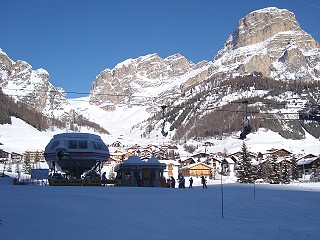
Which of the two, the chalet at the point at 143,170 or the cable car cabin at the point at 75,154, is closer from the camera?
the cable car cabin at the point at 75,154

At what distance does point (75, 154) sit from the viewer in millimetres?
45250

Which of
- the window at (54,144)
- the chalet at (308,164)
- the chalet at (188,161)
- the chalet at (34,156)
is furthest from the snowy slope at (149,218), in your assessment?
the chalet at (188,161)

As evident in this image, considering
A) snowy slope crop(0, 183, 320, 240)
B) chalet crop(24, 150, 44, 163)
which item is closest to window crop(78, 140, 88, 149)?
snowy slope crop(0, 183, 320, 240)

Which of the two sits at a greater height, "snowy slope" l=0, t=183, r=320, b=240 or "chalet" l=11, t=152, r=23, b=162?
"chalet" l=11, t=152, r=23, b=162

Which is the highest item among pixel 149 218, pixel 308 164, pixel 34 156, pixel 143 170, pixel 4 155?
pixel 4 155

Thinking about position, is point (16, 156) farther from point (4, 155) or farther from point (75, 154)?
point (75, 154)

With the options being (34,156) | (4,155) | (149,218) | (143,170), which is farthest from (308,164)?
(149,218)

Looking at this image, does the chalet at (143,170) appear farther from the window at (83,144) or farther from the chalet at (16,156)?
the chalet at (16,156)

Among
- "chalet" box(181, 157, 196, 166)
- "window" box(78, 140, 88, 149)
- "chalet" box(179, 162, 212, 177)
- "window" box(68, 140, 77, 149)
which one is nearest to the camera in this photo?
"window" box(68, 140, 77, 149)

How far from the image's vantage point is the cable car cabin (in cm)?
4500

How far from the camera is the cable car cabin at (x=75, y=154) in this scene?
148 feet

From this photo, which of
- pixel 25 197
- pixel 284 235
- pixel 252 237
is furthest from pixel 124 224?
pixel 25 197

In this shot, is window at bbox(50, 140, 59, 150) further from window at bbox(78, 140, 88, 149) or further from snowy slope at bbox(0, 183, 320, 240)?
snowy slope at bbox(0, 183, 320, 240)

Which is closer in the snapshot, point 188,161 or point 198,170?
point 198,170
